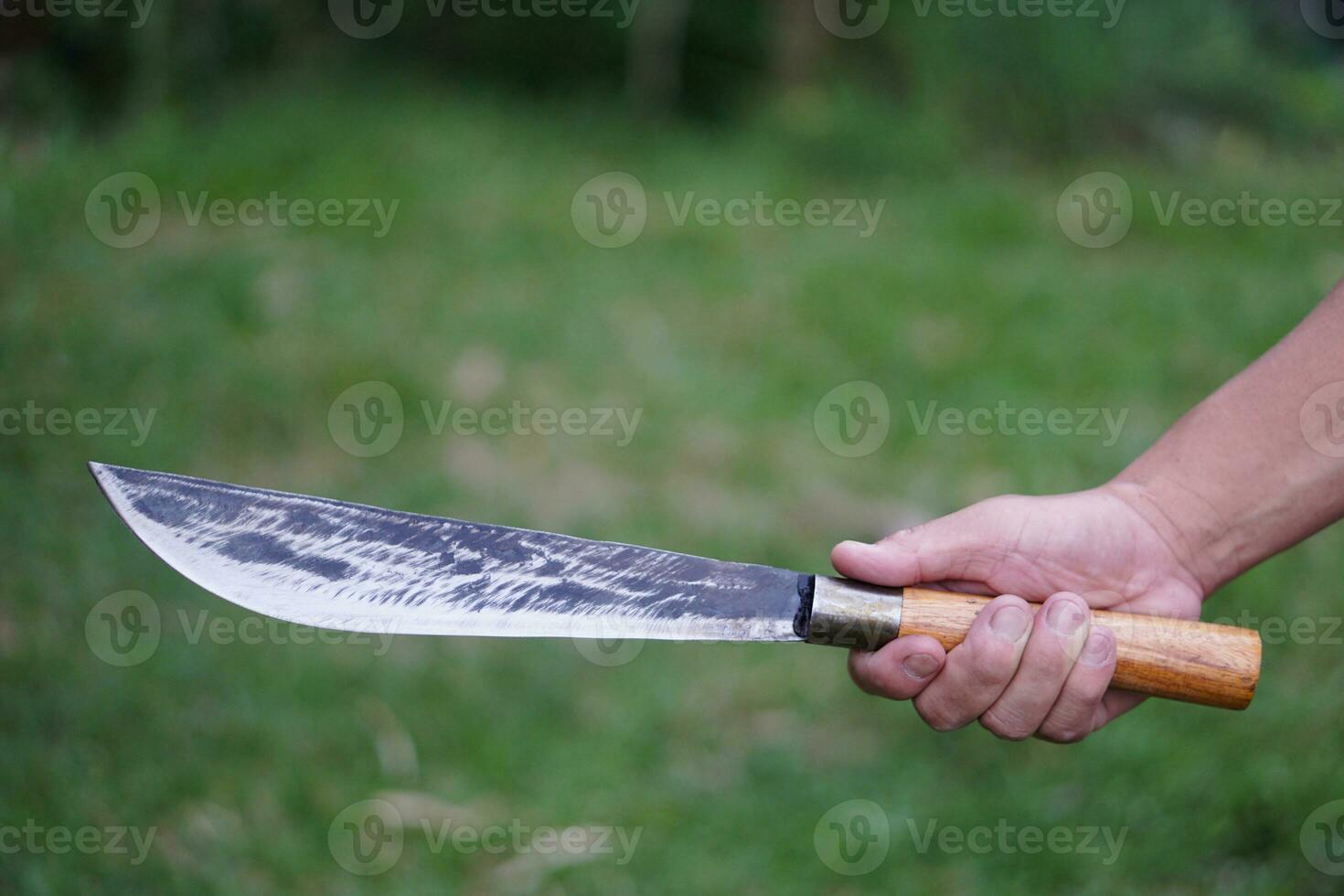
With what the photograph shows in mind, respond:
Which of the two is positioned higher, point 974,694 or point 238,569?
point 238,569

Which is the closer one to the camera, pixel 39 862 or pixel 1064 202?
pixel 39 862

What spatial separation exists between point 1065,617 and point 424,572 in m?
0.98

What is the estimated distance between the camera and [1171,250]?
5.24 meters

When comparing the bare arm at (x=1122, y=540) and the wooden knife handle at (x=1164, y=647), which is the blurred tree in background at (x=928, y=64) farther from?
the wooden knife handle at (x=1164, y=647)

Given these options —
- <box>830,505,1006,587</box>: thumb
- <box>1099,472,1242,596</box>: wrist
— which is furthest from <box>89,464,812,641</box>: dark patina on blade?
<box>1099,472,1242,596</box>: wrist

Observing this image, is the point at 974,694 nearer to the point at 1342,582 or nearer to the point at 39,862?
the point at 39,862

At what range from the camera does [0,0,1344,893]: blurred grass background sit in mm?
2445

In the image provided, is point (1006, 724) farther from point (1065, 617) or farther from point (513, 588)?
point (513, 588)

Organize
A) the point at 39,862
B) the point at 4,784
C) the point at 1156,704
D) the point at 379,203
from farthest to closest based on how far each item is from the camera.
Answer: the point at 379,203 → the point at 1156,704 → the point at 4,784 → the point at 39,862

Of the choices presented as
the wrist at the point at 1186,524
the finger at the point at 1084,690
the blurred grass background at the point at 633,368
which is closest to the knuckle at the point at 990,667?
the finger at the point at 1084,690

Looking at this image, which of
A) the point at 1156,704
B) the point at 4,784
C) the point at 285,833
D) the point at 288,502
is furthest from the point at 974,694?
the point at 4,784

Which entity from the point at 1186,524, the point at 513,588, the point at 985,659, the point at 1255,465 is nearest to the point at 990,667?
the point at 985,659

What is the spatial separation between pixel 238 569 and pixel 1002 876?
177 centimetres

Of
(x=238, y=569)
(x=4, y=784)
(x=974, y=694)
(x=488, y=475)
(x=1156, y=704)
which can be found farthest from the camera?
(x=488, y=475)
